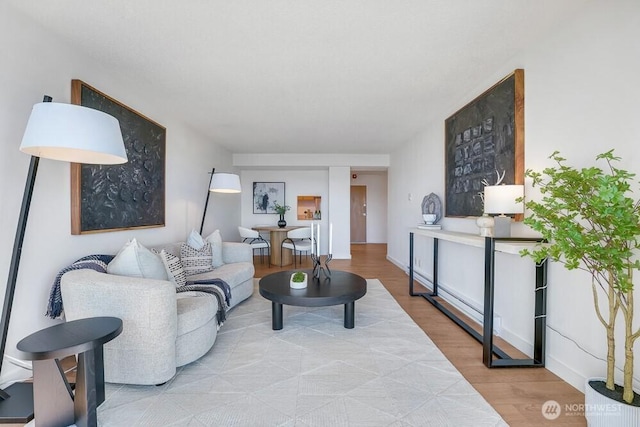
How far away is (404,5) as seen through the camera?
73.3 inches

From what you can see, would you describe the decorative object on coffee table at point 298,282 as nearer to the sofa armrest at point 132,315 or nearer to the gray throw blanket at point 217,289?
the gray throw blanket at point 217,289

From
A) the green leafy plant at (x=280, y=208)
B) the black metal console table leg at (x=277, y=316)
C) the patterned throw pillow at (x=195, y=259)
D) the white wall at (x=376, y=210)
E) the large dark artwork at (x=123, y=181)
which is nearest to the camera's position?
the large dark artwork at (x=123, y=181)

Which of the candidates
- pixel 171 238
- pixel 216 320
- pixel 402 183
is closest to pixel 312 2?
pixel 216 320

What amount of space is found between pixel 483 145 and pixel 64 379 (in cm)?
361

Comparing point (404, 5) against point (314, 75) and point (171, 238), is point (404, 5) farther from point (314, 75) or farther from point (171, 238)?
point (171, 238)

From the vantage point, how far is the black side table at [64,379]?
1.44 metres

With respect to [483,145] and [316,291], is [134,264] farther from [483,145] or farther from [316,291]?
[483,145]

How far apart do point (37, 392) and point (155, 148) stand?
270cm

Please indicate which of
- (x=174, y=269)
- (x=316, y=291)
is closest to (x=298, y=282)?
(x=316, y=291)

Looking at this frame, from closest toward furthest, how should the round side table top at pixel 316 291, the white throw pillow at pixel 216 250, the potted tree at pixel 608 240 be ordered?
1. the potted tree at pixel 608 240
2. the round side table top at pixel 316 291
3. the white throw pillow at pixel 216 250

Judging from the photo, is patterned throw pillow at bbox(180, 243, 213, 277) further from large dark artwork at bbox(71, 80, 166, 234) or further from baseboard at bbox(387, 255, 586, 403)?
baseboard at bbox(387, 255, 586, 403)

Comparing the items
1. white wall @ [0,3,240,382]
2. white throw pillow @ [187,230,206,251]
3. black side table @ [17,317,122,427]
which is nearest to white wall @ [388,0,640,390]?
black side table @ [17,317,122,427]

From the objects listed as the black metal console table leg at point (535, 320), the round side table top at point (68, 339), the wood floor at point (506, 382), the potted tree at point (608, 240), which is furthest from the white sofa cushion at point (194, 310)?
the potted tree at point (608, 240)

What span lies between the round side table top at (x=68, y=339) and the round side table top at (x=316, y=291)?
134 centimetres
